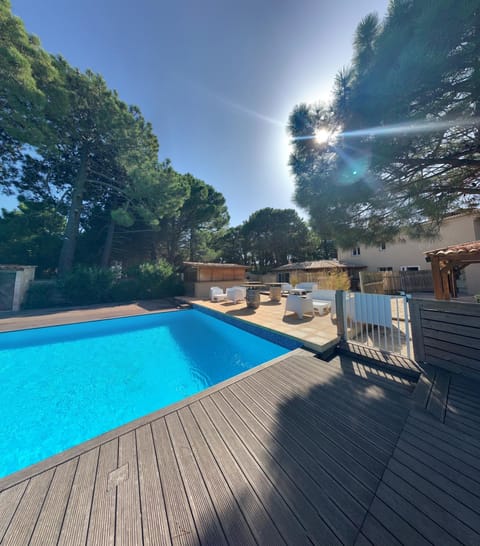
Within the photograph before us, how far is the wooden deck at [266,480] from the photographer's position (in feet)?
3.82

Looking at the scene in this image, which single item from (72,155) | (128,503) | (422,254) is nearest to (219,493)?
(128,503)

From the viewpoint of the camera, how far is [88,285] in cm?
1053

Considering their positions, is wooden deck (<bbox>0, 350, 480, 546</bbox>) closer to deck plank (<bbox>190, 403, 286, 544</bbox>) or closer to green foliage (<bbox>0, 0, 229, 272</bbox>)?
deck plank (<bbox>190, 403, 286, 544</bbox>)

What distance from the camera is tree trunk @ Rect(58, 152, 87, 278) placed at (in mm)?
11273

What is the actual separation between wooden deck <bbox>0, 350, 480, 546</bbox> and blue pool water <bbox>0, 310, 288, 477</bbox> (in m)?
1.42

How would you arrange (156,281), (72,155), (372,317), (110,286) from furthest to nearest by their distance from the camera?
(72,155), (156,281), (110,286), (372,317)

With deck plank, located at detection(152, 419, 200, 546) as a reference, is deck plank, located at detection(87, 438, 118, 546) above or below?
above

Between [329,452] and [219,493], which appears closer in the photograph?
[219,493]

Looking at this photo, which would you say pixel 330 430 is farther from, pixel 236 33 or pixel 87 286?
pixel 87 286

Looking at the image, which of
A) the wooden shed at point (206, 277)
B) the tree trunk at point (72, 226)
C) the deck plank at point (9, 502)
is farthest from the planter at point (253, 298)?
the tree trunk at point (72, 226)

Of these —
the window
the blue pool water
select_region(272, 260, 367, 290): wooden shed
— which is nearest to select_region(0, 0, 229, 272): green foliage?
the blue pool water

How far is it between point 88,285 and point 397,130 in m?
13.1

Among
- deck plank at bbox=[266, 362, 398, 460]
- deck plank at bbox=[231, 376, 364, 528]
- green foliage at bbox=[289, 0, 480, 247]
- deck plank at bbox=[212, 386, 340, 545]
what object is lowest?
deck plank at bbox=[266, 362, 398, 460]

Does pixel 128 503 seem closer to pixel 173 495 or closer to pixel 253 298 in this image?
pixel 173 495
